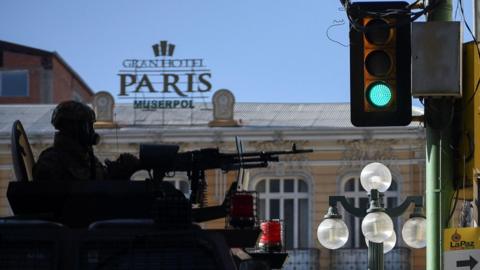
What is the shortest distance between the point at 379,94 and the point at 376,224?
569 cm

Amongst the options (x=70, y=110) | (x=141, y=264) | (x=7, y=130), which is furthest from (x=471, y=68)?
(x=7, y=130)

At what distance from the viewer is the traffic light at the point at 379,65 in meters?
9.84

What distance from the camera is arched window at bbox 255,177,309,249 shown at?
39.6 m

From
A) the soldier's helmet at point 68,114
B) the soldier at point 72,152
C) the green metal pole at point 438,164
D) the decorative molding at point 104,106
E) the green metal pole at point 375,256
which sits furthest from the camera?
the decorative molding at point 104,106

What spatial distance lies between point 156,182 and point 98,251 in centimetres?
92

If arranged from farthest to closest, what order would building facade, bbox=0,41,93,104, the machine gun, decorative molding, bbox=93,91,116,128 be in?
building facade, bbox=0,41,93,104
decorative molding, bbox=93,91,116,128
the machine gun

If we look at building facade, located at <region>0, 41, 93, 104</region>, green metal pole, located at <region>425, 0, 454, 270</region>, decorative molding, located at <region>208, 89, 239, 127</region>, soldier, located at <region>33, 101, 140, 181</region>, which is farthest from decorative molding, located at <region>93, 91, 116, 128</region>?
soldier, located at <region>33, 101, 140, 181</region>

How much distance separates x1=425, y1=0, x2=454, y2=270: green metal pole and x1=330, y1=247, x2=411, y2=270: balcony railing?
93.6ft

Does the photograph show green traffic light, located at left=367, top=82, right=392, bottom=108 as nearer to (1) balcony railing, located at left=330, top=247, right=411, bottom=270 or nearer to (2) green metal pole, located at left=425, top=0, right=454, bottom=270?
(2) green metal pole, located at left=425, top=0, right=454, bottom=270

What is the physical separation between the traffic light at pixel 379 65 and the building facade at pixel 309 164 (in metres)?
28.3

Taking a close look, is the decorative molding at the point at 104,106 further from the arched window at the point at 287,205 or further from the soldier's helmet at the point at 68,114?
the soldier's helmet at the point at 68,114

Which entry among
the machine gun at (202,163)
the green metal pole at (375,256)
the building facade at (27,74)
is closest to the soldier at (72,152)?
the machine gun at (202,163)

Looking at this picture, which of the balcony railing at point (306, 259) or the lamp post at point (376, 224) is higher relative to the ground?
the lamp post at point (376, 224)

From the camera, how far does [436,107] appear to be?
33.0 feet
